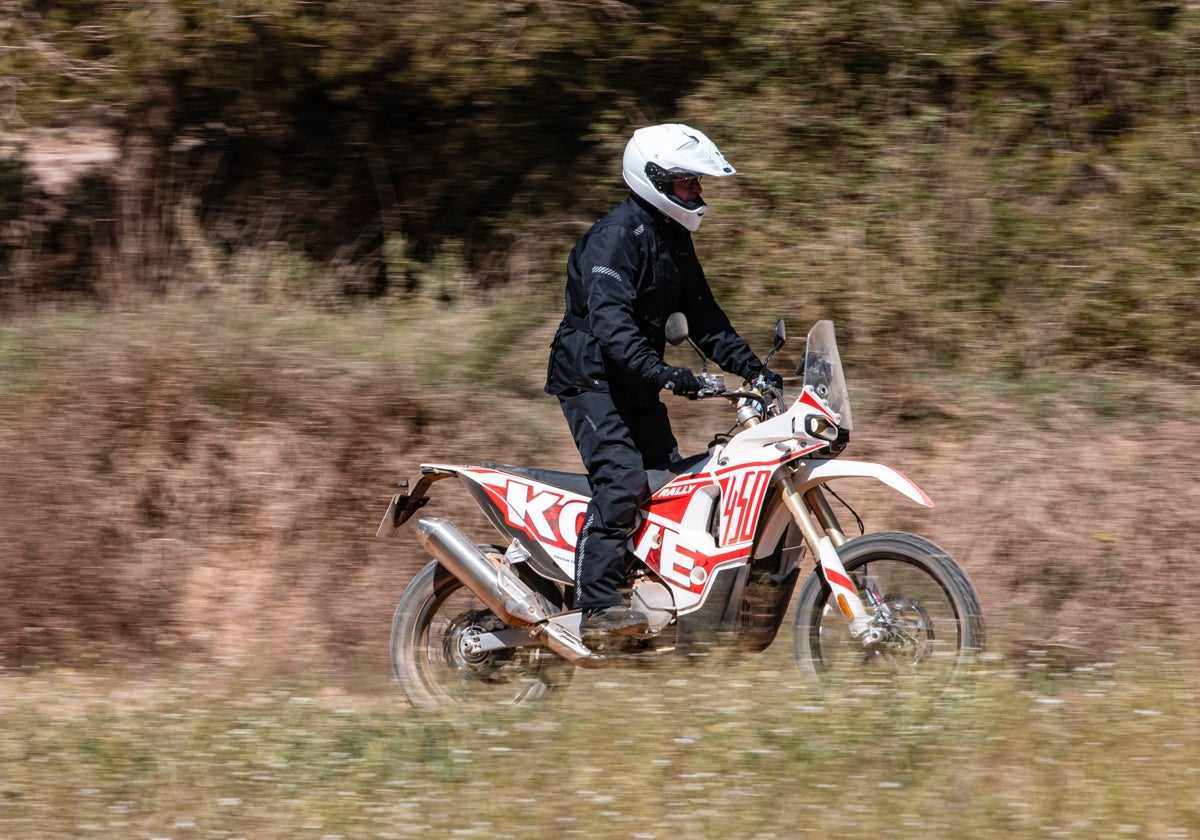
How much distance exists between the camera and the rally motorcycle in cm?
530

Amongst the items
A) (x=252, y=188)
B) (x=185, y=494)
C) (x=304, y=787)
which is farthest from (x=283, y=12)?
(x=304, y=787)

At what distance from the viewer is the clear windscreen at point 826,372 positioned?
→ 5.48 metres

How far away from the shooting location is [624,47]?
9.54m

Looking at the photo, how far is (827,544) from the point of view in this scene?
5398 millimetres

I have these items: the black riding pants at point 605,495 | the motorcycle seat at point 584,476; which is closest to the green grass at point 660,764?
the black riding pants at point 605,495

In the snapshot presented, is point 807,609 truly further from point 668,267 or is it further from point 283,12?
point 283,12

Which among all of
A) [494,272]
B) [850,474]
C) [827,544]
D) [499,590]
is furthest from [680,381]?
[494,272]

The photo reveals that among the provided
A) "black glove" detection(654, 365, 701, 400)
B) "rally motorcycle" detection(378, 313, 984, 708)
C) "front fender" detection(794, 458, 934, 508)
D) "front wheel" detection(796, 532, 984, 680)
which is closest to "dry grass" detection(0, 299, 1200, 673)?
"rally motorcycle" detection(378, 313, 984, 708)

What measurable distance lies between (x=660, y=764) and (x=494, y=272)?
601 centimetres

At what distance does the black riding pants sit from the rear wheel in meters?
0.44

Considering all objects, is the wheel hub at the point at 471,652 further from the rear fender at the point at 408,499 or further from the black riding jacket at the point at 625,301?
the black riding jacket at the point at 625,301

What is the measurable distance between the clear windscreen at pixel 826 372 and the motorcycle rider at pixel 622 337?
29cm

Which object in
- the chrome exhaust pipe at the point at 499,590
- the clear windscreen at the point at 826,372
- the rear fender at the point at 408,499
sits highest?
the clear windscreen at the point at 826,372

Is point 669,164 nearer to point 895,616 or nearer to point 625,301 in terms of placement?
point 625,301
